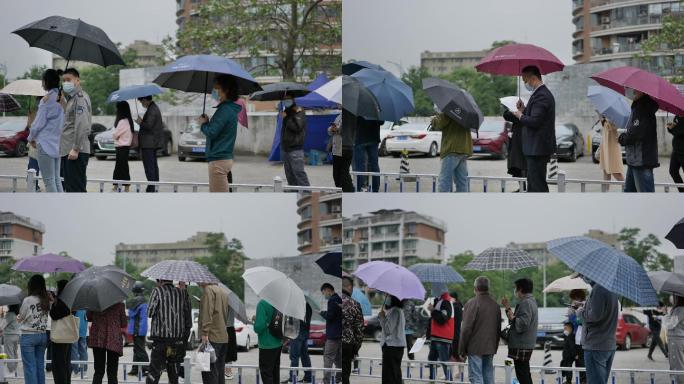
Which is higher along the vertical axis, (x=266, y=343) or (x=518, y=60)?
(x=518, y=60)

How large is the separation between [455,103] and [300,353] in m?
3.36

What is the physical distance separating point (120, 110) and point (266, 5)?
270 cm

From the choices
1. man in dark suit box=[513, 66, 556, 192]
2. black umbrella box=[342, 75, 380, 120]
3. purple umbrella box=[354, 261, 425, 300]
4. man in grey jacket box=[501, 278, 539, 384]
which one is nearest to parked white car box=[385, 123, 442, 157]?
black umbrella box=[342, 75, 380, 120]

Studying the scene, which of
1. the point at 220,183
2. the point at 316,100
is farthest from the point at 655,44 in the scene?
the point at 220,183

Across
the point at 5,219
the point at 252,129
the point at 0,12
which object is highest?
the point at 0,12

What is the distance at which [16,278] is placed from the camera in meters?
15.1

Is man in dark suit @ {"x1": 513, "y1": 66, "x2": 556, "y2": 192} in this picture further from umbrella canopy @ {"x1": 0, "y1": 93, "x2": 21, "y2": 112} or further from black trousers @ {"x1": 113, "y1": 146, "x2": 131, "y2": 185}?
umbrella canopy @ {"x1": 0, "y1": 93, "x2": 21, "y2": 112}

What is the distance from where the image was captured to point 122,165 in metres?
15.1

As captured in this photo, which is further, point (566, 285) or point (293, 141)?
point (293, 141)

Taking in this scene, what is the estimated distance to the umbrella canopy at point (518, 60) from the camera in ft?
48.0

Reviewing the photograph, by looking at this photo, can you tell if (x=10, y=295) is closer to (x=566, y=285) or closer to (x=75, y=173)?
(x=75, y=173)

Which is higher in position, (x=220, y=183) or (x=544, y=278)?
(x=220, y=183)

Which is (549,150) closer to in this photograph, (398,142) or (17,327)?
(398,142)

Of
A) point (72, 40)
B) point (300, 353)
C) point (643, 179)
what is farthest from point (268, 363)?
point (643, 179)
